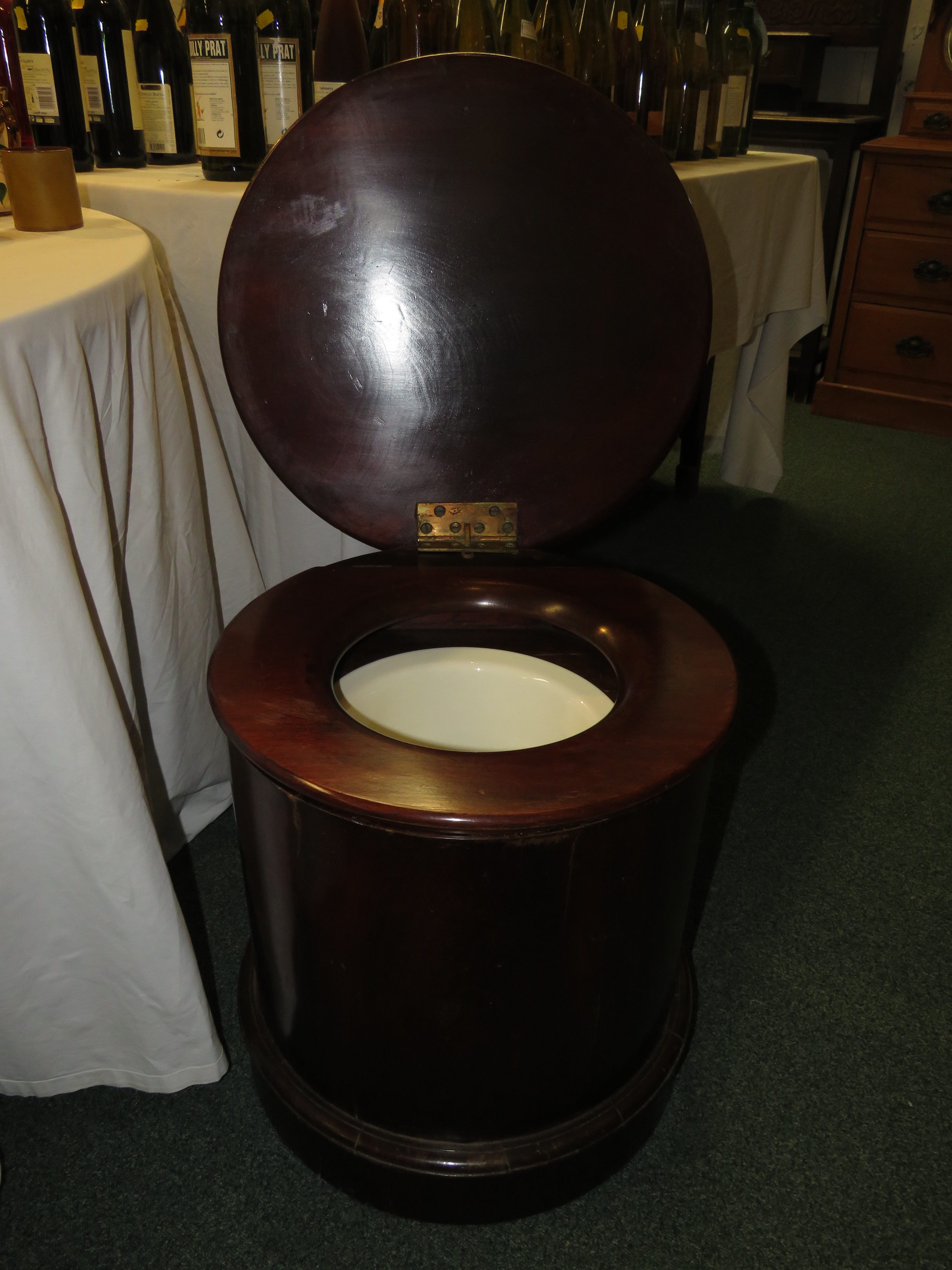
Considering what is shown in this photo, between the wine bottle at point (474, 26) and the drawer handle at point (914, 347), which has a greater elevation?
the wine bottle at point (474, 26)

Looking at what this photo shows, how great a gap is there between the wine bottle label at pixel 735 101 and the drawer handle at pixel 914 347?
A: 1088 millimetres

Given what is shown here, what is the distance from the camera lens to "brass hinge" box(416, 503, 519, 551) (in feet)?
2.93

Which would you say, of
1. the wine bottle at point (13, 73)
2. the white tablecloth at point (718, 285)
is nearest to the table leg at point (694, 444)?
the white tablecloth at point (718, 285)

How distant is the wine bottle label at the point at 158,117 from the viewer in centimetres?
137

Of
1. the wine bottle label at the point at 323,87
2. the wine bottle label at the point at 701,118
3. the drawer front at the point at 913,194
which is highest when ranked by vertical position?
the wine bottle label at the point at 323,87

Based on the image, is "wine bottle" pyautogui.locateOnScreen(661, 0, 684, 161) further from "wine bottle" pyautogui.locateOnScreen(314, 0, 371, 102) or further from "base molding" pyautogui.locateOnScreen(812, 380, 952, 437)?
"base molding" pyautogui.locateOnScreen(812, 380, 952, 437)

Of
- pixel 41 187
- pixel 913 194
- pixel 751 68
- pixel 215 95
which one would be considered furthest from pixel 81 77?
pixel 913 194

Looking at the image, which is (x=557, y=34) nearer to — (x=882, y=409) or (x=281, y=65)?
(x=281, y=65)

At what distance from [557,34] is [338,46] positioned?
1.86ft

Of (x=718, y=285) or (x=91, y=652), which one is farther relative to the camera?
(x=718, y=285)

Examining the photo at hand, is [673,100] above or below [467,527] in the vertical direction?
above

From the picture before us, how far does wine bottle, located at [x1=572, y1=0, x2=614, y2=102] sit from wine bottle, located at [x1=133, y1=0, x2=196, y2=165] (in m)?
0.67

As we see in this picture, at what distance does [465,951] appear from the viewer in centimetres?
65

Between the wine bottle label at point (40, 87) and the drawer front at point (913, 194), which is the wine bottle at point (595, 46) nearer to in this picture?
the wine bottle label at point (40, 87)
